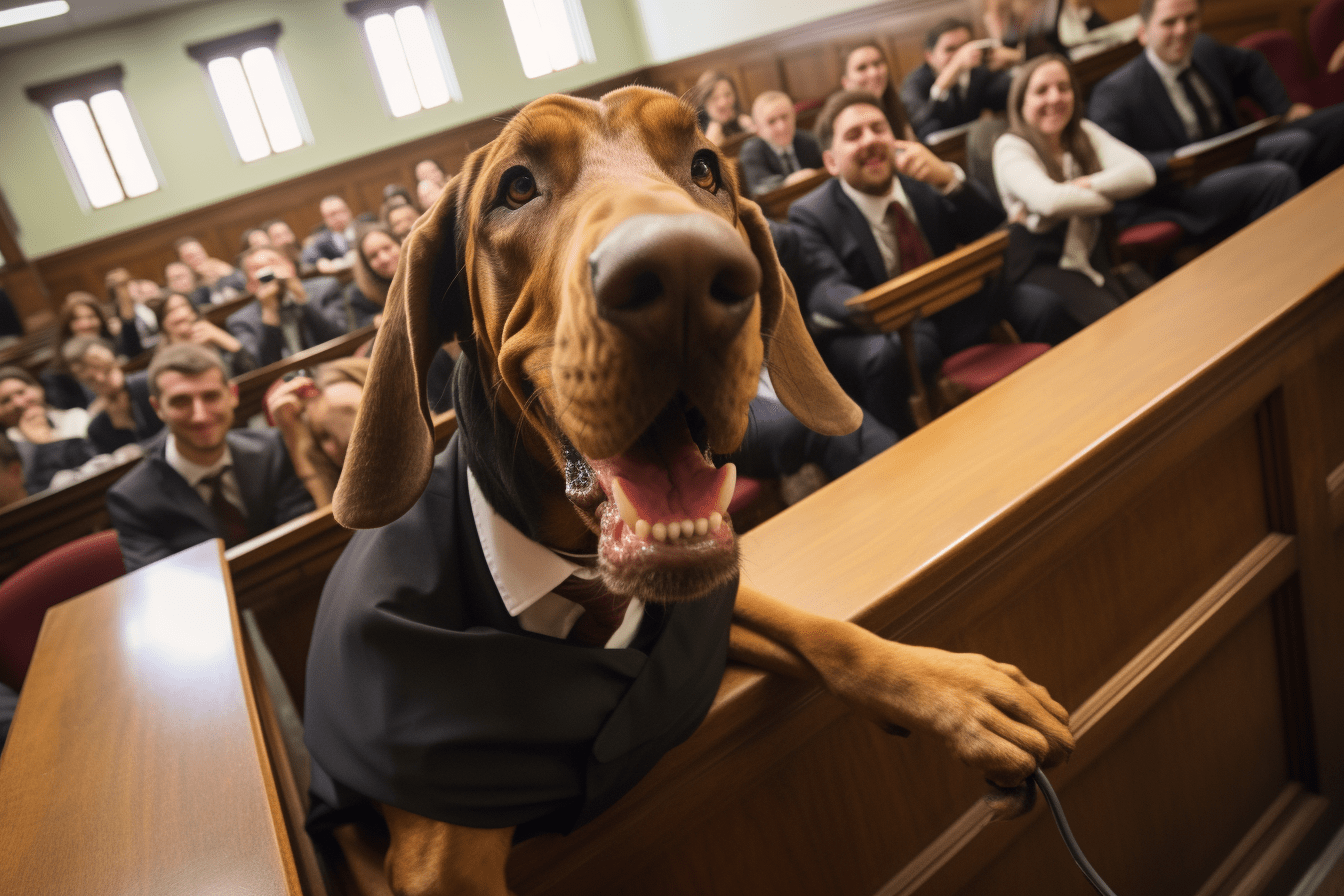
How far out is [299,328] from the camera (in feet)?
21.5

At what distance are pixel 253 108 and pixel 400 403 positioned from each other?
600 inches

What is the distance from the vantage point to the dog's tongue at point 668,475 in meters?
0.83

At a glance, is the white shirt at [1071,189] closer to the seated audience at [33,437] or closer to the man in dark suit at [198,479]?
the man in dark suit at [198,479]

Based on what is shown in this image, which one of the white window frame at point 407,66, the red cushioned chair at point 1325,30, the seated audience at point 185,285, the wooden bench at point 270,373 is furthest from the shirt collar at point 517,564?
the white window frame at point 407,66

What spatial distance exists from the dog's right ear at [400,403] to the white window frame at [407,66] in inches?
580

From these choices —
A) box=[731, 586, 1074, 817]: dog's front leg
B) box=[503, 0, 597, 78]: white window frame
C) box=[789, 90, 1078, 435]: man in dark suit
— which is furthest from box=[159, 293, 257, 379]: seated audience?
box=[503, 0, 597, 78]: white window frame

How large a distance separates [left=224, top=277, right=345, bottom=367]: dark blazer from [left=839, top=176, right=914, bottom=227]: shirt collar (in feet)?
15.1

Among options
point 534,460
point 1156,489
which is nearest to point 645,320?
point 534,460

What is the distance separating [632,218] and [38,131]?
1622 cm

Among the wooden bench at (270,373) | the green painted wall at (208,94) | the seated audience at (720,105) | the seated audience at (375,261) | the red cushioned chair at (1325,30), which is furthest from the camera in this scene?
the green painted wall at (208,94)

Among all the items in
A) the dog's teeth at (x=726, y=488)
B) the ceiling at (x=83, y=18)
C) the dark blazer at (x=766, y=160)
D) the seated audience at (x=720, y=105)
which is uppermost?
the ceiling at (x=83, y=18)

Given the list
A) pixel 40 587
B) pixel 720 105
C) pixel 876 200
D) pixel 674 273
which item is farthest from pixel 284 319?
pixel 674 273

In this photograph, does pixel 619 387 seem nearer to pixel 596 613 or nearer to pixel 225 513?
pixel 596 613

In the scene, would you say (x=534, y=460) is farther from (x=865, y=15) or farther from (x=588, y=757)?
(x=865, y=15)
